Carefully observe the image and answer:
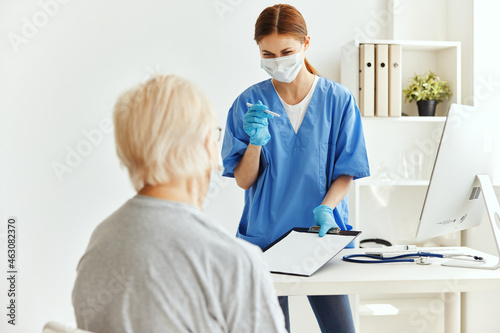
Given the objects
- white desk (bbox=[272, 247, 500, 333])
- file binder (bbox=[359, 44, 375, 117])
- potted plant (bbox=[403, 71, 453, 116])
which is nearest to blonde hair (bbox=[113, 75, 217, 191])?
white desk (bbox=[272, 247, 500, 333])

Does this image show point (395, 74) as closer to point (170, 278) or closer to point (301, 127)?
point (301, 127)

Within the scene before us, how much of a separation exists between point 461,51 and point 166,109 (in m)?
2.34

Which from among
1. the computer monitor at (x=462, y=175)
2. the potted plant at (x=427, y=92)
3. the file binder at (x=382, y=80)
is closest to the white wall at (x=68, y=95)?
the file binder at (x=382, y=80)

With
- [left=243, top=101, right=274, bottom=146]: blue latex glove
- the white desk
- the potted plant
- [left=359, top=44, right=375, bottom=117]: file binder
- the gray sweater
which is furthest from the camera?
the potted plant

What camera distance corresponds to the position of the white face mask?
164 cm

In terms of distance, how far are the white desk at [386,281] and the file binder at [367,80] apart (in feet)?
A: 4.24

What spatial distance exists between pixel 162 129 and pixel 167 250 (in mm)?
181

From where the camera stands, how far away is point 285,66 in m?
1.65

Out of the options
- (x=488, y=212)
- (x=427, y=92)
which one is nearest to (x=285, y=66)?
(x=488, y=212)

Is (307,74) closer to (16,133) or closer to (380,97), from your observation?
(380,97)

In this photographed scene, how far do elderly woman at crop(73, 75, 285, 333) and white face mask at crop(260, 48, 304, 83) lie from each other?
846 millimetres

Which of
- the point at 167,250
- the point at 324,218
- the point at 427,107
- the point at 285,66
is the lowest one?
the point at 324,218

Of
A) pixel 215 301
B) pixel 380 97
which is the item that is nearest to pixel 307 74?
pixel 380 97

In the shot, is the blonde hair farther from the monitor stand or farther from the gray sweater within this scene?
the monitor stand
